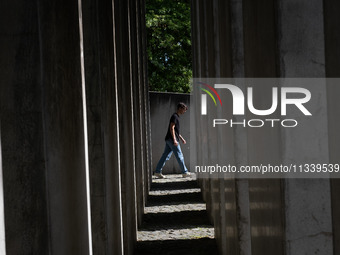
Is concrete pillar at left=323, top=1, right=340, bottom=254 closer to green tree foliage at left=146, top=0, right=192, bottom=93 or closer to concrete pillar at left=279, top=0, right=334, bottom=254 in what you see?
concrete pillar at left=279, top=0, right=334, bottom=254

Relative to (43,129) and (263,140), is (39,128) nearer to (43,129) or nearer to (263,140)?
(43,129)

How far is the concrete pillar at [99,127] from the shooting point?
188 inches

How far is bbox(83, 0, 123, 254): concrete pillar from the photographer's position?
4.79 meters

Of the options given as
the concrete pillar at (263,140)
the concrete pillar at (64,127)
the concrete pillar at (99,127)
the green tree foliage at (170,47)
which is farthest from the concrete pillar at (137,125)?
the green tree foliage at (170,47)

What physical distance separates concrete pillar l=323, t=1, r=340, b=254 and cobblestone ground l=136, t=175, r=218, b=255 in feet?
13.8

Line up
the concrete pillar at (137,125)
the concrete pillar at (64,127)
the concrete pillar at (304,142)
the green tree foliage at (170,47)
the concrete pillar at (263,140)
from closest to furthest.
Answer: the concrete pillar at (304,142) < the concrete pillar at (263,140) < the concrete pillar at (64,127) < the concrete pillar at (137,125) < the green tree foliage at (170,47)

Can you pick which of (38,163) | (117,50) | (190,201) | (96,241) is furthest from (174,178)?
(38,163)

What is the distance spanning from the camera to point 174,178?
53.0 ft

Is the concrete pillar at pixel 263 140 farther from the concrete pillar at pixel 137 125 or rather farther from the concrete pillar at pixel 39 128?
the concrete pillar at pixel 137 125

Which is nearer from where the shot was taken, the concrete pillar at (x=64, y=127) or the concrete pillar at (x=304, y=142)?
the concrete pillar at (x=304, y=142)

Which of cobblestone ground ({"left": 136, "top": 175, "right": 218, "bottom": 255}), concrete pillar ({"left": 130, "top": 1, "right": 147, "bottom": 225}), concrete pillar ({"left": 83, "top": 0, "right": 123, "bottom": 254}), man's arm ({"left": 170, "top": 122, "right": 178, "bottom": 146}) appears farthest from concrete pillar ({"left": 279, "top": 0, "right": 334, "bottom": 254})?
man's arm ({"left": 170, "top": 122, "right": 178, "bottom": 146})

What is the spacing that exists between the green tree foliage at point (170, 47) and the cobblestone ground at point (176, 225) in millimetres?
12779

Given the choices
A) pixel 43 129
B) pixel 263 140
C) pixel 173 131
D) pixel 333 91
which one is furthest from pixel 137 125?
pixel 333 91

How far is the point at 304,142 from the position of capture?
2.61 metres
